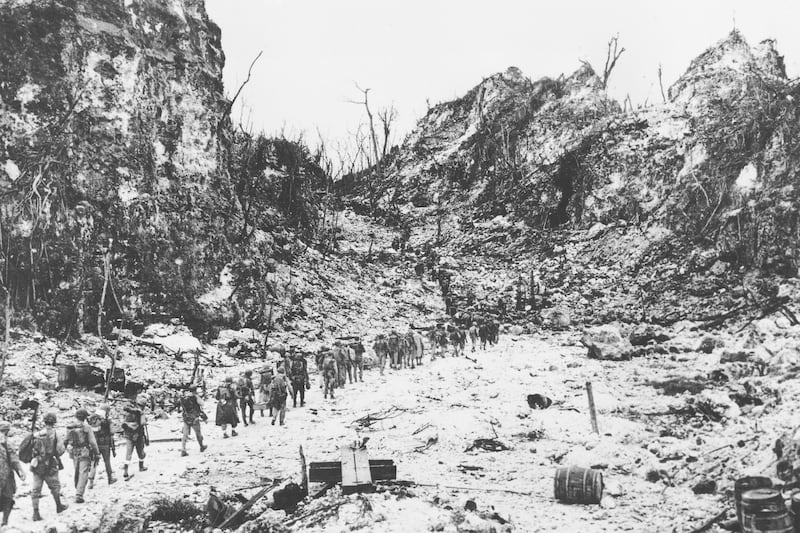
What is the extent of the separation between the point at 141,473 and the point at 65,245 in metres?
11.8

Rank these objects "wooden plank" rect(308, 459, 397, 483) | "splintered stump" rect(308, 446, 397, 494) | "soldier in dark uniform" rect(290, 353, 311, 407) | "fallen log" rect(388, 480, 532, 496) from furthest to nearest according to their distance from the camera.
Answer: "soldier in dark uniform" rect(290, 353, 311, 407)
"fallen log" rect(388, 480, 532, 496)
"wooden plank" rect(308, 459, 397, 483)
"splintered stump" rect(308, 446, 397, 494)

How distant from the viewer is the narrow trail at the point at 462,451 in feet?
21.1

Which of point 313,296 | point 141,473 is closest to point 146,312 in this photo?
point 313,296

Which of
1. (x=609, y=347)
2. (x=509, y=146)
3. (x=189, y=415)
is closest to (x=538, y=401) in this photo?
(x=189, y=415)

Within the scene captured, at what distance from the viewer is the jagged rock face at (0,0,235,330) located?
1750cm

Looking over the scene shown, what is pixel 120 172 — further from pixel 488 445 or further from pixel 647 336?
pixel 647 336

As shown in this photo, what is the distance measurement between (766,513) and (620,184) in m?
29.0

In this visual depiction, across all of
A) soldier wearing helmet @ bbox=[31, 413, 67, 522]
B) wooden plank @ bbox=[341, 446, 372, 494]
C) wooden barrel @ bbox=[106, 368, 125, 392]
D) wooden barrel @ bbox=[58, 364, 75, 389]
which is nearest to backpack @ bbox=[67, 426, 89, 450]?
soldier wearing helmet @ bbox=[31, 413, 67, 522]

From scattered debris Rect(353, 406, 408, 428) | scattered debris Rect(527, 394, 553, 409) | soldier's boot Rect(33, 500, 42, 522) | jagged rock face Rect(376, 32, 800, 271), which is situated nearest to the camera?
soldier's boot Rect(33, 500, 42, 522)

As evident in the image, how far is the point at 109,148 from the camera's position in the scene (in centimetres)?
2008

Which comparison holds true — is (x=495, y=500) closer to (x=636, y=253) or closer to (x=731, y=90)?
(x=636, y=253)

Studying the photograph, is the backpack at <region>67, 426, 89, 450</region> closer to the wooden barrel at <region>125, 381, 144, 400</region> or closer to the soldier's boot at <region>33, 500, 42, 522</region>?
the soldier's boot at <region>33, 500, 42, 522</region>

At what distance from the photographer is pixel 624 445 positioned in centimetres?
855

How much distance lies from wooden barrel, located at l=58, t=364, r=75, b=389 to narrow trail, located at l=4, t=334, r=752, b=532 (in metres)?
3.09
